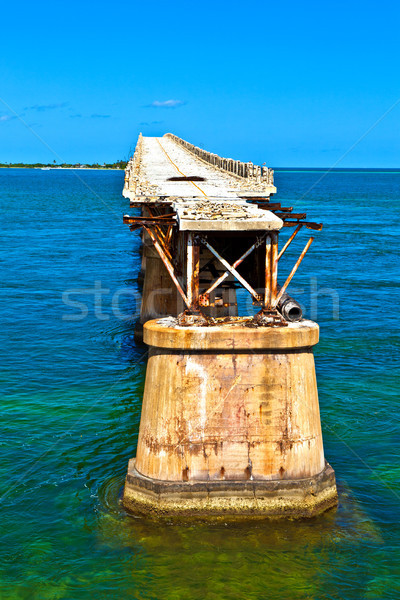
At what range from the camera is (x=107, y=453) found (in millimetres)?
18281

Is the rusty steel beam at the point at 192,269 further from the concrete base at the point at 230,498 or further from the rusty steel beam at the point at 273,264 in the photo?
the concrete base at the point at 230,498

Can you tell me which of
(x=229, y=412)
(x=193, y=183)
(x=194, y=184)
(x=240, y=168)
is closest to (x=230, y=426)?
(x=229, y=412)

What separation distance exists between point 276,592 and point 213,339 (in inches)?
191

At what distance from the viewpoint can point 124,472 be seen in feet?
55.6

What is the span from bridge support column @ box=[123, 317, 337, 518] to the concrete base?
20 mm

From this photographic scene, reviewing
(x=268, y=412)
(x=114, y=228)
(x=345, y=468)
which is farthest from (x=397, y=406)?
(x=114, y=228)

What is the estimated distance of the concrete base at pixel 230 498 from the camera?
14.1m

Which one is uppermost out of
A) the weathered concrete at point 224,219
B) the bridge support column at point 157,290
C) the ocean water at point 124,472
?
the weathered concrete at point 224,219

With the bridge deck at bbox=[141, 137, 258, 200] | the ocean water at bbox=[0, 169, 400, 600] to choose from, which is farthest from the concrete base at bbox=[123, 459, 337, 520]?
the bridge deck at bbox=[141, 137, 258, 200]

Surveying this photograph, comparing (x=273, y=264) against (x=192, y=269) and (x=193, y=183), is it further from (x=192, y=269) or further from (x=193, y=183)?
(x=193, y=183)

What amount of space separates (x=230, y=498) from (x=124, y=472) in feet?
12.4

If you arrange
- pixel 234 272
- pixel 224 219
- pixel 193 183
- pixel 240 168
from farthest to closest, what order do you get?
pixel 240 168 → pixel 193 183 → pixel 224 219 → pixel 234 272

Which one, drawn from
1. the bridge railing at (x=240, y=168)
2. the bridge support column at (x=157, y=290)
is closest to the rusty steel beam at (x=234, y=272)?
the bridge railing at (x=240, y=168)

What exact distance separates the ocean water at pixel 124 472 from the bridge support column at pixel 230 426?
1.76ft
